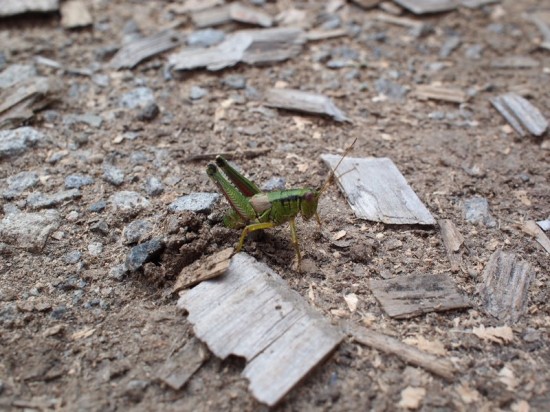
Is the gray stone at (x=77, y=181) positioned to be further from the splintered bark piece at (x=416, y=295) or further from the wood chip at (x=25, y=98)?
the splintered bark piece at (x=416, y=295)

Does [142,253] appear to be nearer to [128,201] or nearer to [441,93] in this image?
[128,201]

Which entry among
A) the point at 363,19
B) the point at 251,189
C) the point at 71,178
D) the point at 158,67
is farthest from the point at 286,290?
the point at 363,19

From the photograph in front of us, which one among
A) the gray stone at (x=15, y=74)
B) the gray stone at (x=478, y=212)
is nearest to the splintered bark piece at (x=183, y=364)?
the gray stone at (x=478, y=212)

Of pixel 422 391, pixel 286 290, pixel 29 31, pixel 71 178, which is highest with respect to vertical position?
pixel 29 31

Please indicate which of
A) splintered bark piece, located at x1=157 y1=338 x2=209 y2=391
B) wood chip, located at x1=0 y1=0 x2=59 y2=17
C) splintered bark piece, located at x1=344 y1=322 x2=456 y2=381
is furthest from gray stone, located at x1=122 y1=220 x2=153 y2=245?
wood chip, located at x1=0 y1=0 x2=59 y2=17

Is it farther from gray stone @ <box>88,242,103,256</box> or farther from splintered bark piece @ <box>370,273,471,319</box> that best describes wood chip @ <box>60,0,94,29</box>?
splintered bark piece @ <box>370,273,471,319</box>

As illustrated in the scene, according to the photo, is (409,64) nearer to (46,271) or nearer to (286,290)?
(286,290)
